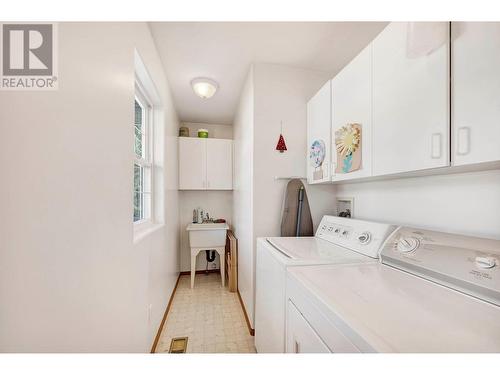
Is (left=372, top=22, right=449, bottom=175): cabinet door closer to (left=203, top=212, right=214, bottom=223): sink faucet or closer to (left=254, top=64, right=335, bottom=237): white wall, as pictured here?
(left=254, top=64, right=335, bottom=237): white wall

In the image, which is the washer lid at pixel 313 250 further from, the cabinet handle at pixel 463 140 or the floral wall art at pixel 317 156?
the cabinet handle at pixel 463 140

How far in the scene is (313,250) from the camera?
4.47ft

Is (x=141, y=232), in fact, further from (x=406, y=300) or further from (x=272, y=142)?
(x=406, y=300)

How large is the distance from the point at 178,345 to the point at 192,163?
7.47 ft

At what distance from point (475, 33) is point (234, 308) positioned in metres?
2.71

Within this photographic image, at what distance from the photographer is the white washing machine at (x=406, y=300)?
548 millimetres

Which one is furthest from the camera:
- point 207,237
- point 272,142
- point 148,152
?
point 207,237

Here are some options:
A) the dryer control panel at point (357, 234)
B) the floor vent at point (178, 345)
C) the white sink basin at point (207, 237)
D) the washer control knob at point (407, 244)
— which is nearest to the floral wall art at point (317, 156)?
the dryer control panel at point (357, 234)

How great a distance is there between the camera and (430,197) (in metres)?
1.15

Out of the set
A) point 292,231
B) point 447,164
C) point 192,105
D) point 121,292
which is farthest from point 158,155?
point 447,164

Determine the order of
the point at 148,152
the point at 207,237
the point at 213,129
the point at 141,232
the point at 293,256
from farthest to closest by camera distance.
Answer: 1. the point at 213,129
2. the point at 207,237
3. the point at 148,152
4. the point at 141,232
5. the point at 293,256

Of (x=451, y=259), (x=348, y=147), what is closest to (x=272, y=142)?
(x=348, y=147)

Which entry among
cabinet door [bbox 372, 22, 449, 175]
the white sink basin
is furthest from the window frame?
cabinet door [bbox 372, 22, 449, 175]

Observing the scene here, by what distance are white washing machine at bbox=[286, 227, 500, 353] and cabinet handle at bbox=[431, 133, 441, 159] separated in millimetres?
395
